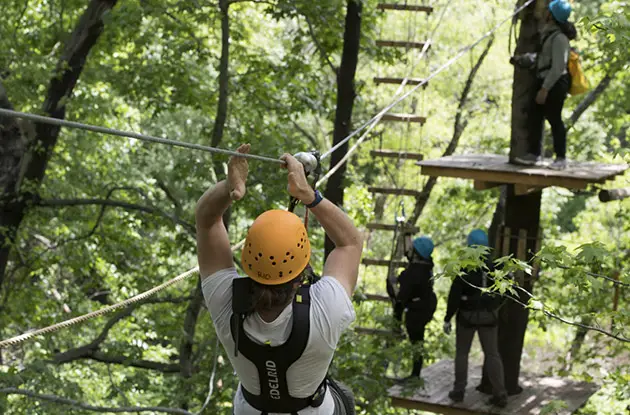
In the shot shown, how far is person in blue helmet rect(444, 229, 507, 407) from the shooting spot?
6641 mm

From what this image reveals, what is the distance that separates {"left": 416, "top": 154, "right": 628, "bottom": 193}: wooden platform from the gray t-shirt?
4.22 meters

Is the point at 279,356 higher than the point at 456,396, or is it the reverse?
the point at 279,356

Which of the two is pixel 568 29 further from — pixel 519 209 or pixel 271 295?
Result: pixel 271 295

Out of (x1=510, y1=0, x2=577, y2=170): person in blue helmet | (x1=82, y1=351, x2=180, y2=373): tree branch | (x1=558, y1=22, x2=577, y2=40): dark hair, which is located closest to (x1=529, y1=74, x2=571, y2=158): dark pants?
(x1=510, y1=0, x2=577, y2=170): person in blue helmet

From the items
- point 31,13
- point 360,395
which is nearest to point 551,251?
point 360,395

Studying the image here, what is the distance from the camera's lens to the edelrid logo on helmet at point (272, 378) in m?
3.02

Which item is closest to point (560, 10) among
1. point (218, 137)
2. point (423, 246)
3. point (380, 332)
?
point (423, 246)

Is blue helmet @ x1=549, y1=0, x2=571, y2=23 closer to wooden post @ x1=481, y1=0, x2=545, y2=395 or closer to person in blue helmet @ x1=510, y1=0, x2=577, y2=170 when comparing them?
person in blue helmet @ x1=510, y1=0, x2=577, y2=170

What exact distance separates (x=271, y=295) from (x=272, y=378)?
322mm

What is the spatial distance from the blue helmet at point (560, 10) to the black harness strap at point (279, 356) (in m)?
4.58

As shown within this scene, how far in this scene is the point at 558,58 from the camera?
7.01 meters

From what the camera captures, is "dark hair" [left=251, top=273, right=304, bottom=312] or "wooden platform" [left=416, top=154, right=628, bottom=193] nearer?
"dark hair" [left=251, top=273, right=304, bottom=312]

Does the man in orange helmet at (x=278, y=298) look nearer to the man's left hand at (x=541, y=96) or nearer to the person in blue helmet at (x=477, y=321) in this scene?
the person in blue helmet at (x=477, y=321)

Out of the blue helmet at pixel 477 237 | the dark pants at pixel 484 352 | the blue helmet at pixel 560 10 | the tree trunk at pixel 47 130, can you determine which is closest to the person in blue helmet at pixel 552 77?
the blue helmet at pixel 560 10
